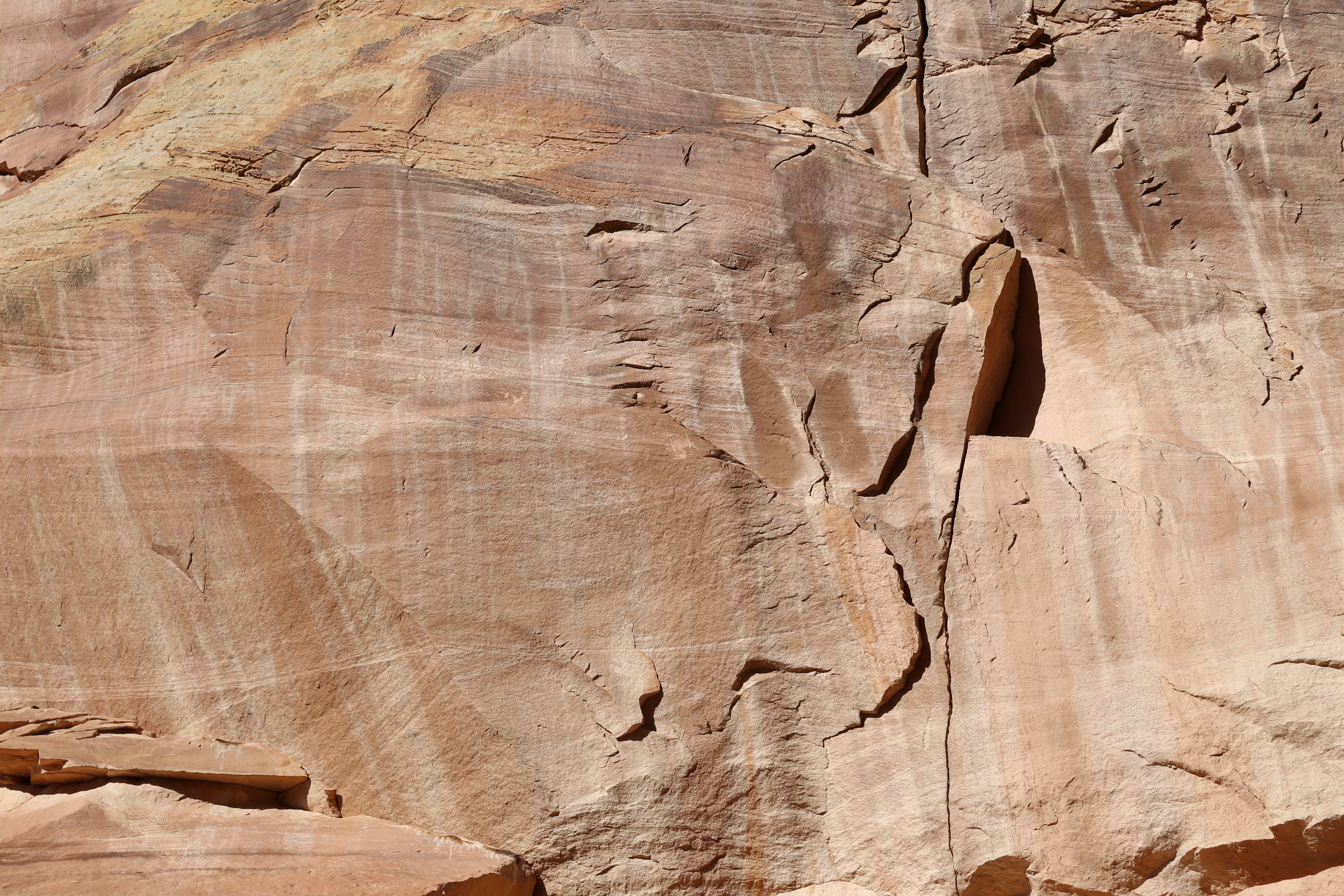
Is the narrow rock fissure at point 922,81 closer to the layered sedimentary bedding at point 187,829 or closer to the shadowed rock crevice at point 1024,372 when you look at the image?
the shadowed rock crevice at point 1024,372

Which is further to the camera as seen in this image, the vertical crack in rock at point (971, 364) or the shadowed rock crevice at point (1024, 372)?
the shadowed rock crevice at point (1024, 372)

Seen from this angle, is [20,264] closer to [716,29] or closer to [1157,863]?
[716,29]

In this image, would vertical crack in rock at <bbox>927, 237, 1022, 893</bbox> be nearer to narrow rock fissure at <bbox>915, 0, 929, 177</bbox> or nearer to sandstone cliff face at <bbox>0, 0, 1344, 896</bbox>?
sandstone cliff face at <bbox>0, 0, 1344, 896</bbox>

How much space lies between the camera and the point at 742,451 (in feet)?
15.5

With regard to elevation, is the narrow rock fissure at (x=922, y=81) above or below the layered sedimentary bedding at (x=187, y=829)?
above

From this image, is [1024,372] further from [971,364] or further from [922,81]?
[922,81]

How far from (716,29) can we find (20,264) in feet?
12.3

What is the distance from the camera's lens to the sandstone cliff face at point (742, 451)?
4.27m

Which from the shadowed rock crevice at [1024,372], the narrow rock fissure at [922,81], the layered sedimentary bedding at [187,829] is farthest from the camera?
the narrow rock fissure at [922,81]

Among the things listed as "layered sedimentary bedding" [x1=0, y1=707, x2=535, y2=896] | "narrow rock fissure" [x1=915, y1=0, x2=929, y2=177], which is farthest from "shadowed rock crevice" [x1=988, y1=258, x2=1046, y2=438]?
"layered sedimentary bedding" [x1=0, y1=707, x2=535, y2=896]

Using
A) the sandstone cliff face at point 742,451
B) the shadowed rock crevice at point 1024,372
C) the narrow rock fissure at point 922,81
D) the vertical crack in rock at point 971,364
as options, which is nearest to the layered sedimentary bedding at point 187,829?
the sandstone cliff face at point 742,451

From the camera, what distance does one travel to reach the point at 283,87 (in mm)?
5766

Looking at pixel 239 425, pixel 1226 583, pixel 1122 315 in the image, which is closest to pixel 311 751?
pixel 239 425

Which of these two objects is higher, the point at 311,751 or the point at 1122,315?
the point at 1122,315
